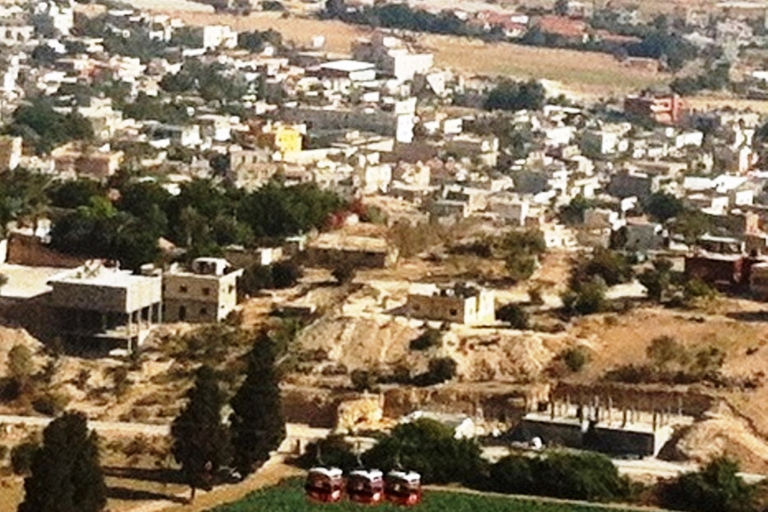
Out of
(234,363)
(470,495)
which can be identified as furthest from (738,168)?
(470,495)

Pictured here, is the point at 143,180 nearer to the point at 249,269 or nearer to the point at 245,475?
the point at 249,269

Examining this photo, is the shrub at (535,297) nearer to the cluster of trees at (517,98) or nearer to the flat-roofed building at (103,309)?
the flat-roofed building at (103,309)

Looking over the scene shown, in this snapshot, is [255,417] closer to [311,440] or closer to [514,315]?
[311,440]

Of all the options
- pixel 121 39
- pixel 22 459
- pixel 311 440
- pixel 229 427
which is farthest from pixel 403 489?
pixel 121 39

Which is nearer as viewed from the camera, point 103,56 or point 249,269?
point 249,269

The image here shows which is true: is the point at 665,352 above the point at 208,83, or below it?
above
